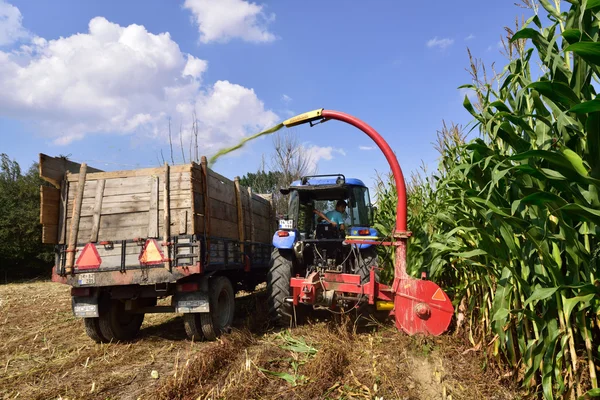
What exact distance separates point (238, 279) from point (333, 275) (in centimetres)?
256

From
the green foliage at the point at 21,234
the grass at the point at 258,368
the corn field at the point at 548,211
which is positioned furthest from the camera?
the green foliage at the point at 21,234

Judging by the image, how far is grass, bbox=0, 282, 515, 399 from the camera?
321 centimetres

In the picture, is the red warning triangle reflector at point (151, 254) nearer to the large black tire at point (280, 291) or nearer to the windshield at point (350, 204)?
the large black tire at point (280, 291)

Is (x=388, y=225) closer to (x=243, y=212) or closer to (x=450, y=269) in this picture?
(x=450, y=269)

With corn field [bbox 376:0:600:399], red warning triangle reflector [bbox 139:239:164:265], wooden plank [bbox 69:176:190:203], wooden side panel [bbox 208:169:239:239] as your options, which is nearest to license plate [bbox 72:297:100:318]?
red warning triangle reflector [bbox 139:239:164:265]

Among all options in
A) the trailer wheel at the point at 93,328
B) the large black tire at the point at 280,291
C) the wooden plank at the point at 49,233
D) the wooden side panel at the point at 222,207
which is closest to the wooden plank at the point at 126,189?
the wooden plank at the point at 49,233

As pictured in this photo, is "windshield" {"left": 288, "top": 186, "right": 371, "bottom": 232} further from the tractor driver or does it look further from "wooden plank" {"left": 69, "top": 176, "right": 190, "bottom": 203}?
"wooden plank" {"left": 69, "top": 176, "right": 190, "bottom": 203}

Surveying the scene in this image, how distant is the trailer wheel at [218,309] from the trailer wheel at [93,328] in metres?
1.42

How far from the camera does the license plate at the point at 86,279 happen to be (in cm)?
475

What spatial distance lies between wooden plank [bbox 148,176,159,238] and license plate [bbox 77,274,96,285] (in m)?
0.87

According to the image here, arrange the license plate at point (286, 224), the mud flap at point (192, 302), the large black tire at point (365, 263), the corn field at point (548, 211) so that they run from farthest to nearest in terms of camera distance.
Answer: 1. the license plate at point (286, 224)
2. the large black tire at point (365, 263)
3. the mud flap at point (192, 302)
4. the corn field at point (548, 211)

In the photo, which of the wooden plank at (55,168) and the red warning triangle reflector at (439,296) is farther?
the wooden plank at (55,168)

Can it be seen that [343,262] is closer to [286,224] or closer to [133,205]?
[286,224]

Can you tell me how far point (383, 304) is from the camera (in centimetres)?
507
